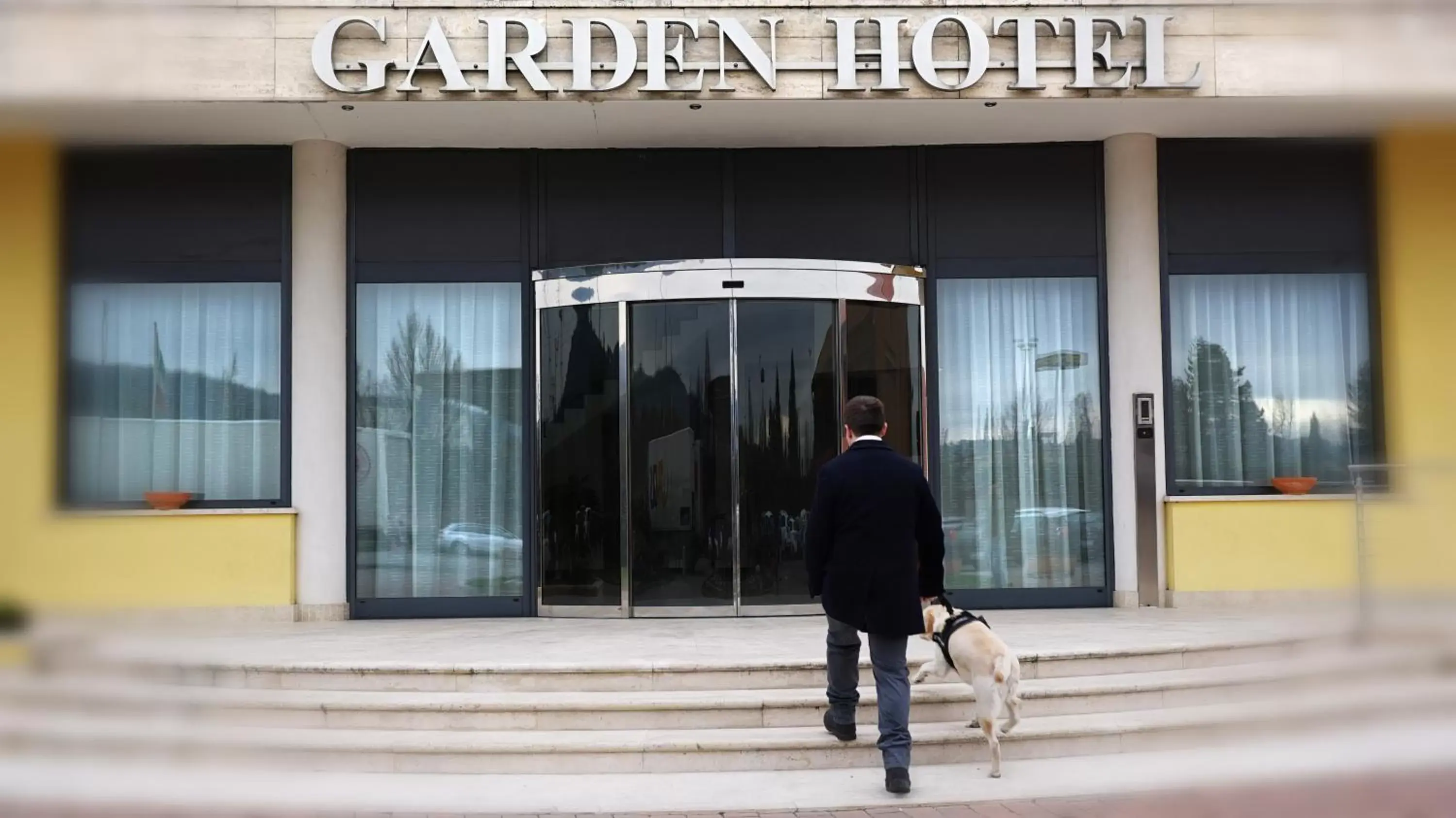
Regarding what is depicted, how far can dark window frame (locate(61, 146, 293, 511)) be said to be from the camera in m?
10.0

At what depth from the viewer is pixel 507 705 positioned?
6926 millimetres

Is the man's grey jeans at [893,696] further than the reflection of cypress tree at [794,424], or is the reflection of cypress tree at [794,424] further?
the reflection of cypress tree at [794,424]

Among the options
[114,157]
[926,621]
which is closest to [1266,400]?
[926,621]

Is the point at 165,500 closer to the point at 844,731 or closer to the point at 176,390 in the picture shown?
the point at 176,390

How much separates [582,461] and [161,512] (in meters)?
3.45

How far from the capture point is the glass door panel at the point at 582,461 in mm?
9734

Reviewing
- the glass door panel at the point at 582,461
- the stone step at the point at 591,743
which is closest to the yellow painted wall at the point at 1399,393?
the stone step at the point at 591,743

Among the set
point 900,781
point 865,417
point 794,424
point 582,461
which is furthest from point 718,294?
point 900,781

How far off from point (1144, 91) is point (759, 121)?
2997 millimetres

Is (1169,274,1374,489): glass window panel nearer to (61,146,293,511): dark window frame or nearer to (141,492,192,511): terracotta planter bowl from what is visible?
(61,146,293,511): dark window frame

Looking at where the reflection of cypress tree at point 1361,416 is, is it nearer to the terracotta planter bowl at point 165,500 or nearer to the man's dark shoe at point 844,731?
the man's dark shoe at point 844,731

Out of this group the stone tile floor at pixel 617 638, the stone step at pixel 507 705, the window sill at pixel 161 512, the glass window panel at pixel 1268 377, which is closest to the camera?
the stone step at pixel 507 705

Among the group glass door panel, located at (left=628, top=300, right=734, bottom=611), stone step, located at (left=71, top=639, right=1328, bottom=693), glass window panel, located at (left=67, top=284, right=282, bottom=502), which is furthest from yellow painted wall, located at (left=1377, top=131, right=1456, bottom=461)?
glass window panel, located at (left=67, top=284, right=282, bottom=502)

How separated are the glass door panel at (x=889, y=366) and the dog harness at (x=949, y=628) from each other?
3.21 metres
